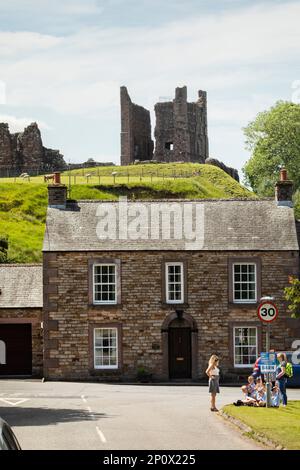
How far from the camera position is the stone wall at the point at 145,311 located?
4053cm

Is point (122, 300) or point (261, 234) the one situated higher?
point (261, 234)

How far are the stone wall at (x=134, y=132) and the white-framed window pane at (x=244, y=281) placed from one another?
267ft

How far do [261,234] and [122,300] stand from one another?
667 cm

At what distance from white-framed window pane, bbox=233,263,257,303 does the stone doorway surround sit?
7.24 feet

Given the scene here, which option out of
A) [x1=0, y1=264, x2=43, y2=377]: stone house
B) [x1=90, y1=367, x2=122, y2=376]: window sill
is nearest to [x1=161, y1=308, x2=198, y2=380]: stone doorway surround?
[x1=90, y1=367, x2=122, y2=376]: window sill

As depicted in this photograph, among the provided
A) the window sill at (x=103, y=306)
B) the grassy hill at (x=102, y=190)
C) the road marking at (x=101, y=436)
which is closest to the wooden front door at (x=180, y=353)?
the window sill at (x=103, y=306)

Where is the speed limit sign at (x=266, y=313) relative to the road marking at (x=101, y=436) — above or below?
above

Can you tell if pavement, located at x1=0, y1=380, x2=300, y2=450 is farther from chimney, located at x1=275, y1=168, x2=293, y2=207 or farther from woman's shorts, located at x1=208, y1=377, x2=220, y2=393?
chimney, located at x1=275, y1=168, x2=293, y2=207

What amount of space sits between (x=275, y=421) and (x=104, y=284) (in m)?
19.7

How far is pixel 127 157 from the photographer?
123 meters

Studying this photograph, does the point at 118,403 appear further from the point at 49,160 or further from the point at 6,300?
the point at 49,160

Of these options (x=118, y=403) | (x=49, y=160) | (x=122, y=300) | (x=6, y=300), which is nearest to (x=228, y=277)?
(x=122, y=300)

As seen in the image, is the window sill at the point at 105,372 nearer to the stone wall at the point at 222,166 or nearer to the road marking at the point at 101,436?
the road marking at the point at 101,436

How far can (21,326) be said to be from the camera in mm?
42438
